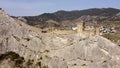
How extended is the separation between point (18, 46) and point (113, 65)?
1005cm

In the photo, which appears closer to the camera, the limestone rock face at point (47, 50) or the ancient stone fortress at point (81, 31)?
the limestone rock face at point (47, 50)

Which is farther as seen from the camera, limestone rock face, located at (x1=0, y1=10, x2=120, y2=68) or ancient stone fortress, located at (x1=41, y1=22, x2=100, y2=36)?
ancient stone fortress, located at (x1=41, y1=22, x2=100, y2=36)

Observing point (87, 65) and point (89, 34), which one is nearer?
point (87, 65)

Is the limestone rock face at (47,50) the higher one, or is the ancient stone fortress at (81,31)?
the ancient stone fortress at (81,31)

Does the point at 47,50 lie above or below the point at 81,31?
below

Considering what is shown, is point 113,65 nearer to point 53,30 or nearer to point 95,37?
point 95,37

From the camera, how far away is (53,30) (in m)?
40.8

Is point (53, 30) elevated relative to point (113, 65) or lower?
elevated

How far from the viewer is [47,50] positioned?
3781 centimetres

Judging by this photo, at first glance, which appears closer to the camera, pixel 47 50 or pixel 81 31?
pixel 47 50

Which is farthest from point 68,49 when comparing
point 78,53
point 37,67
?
point 37,67

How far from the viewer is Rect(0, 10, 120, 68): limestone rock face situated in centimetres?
3641

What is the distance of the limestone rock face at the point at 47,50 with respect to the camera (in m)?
36.4

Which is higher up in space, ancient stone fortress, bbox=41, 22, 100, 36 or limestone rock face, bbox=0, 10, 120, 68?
ancient stone fortress, bbox=41, 22, 100, 36
